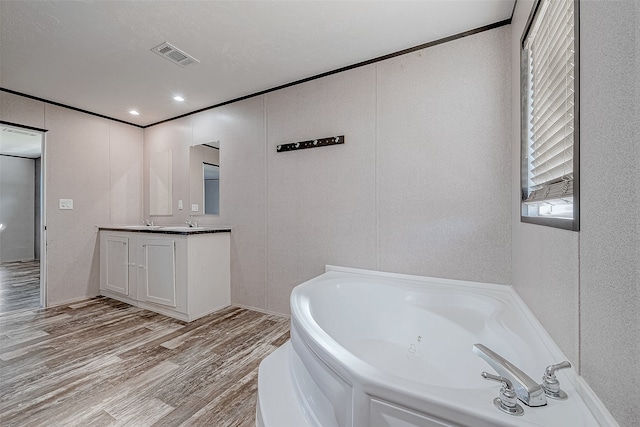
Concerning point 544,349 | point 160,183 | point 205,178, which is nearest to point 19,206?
point 160,183

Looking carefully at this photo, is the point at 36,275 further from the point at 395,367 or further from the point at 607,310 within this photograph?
the point at 607,310

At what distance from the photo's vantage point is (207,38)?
2.01 meters

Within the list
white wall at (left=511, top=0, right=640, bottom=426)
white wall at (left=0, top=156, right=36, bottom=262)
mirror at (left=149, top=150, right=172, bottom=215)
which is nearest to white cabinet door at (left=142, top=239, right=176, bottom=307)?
mirror at (left=149, top=150, right=172, bottom=215)

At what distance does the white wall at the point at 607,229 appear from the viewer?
0.57 m

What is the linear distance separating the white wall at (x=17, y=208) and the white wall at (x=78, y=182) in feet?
13.7

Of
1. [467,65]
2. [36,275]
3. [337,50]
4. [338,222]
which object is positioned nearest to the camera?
[467,65]

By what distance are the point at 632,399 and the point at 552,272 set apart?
58 centimetres

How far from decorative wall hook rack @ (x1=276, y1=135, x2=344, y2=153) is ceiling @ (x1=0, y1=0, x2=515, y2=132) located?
64cm

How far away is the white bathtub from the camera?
71 centimetres

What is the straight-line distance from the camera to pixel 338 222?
96.0 inches

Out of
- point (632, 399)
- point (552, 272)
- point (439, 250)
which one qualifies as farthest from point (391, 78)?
point (632, 399)

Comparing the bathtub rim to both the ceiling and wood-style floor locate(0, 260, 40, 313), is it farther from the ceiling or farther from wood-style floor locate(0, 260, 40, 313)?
wood-style floor locate(0, 260, 40, 313)

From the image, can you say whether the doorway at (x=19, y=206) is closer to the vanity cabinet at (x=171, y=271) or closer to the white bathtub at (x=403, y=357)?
the vanity cabinet at (x=171, y=271)

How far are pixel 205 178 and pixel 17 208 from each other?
18.6 ft
